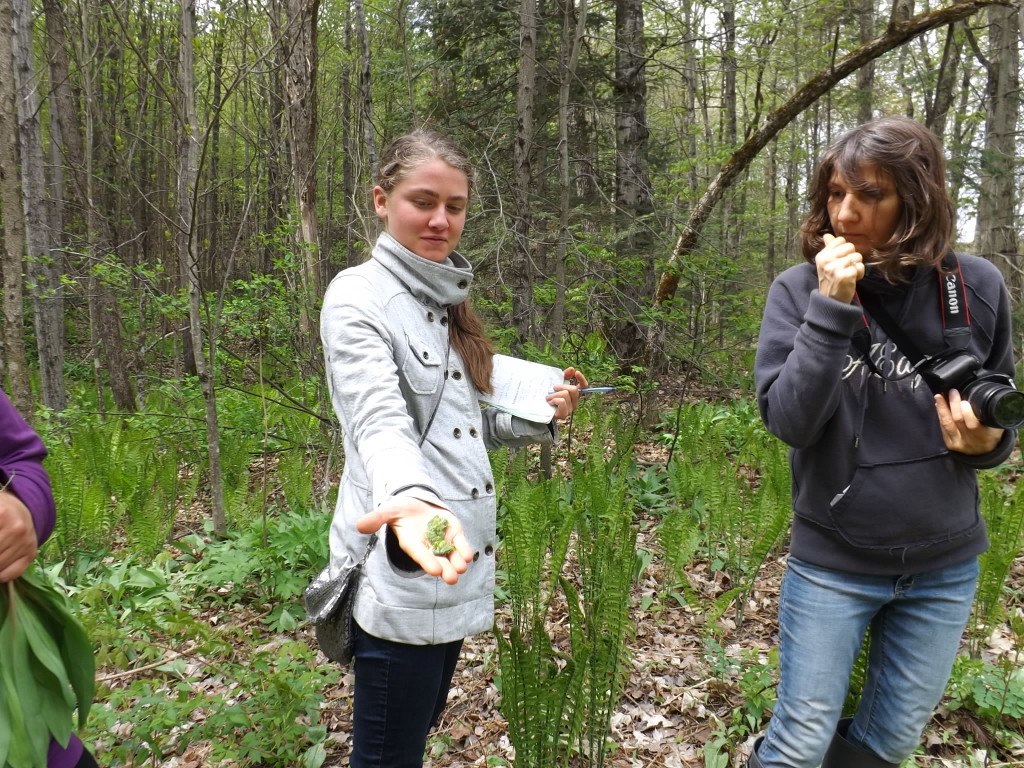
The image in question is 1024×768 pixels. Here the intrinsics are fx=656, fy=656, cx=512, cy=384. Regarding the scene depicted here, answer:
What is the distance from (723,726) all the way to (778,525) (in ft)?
2.63

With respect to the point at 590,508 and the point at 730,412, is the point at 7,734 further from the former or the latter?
the point at 730,412

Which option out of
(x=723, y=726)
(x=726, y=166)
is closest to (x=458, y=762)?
(x=723, y=726)

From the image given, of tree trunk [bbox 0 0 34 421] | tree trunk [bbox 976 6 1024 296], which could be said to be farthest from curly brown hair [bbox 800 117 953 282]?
tree trunk [bbox 976 6 1024 296]

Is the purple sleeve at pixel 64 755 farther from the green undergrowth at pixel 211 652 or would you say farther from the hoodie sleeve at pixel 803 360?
the hoodie sleeve at pixel 803 360

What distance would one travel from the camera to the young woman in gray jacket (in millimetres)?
1148

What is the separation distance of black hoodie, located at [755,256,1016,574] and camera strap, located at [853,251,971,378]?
13 mm

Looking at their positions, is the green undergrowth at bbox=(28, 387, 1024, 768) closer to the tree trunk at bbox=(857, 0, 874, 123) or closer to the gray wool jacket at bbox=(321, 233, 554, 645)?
the gray wool jacket at bbox=(321, 233, 554, 645)

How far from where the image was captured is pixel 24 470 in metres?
1.04

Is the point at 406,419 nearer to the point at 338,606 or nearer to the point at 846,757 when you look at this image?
the point at 338,606

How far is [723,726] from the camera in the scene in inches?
85.7

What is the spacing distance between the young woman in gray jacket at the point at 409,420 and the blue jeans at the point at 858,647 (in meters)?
0.65

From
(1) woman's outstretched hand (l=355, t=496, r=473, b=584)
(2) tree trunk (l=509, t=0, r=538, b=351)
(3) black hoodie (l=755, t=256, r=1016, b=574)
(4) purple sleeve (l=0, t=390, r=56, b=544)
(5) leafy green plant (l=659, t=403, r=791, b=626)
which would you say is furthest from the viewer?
(2) tree trunk (l=509, t=0, r=538, b=351)

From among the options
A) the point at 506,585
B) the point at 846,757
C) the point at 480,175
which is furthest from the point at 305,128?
the point at 846,757

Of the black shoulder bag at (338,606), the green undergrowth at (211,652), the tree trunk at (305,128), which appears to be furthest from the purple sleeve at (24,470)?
the tree trunk at (305,128)
